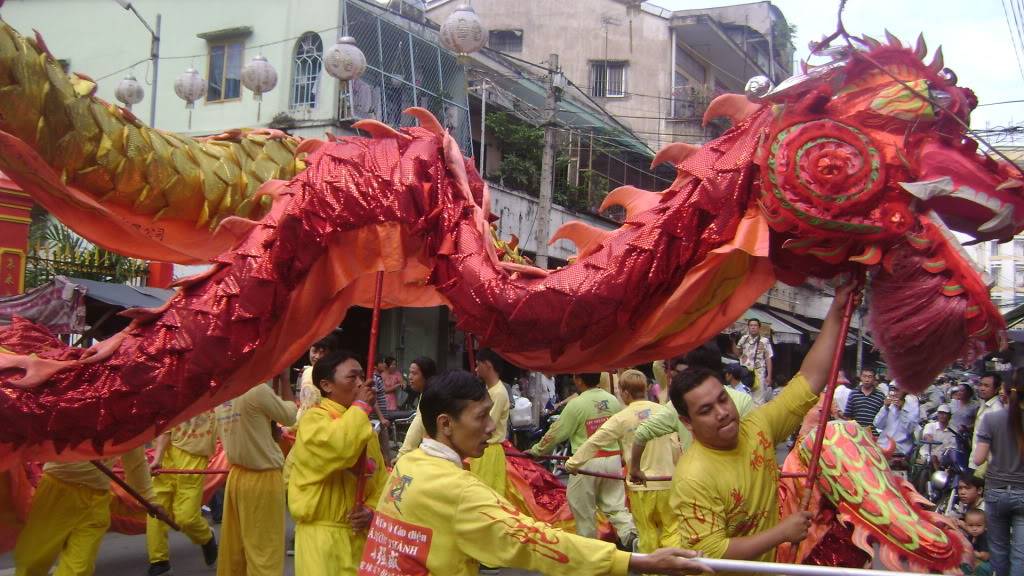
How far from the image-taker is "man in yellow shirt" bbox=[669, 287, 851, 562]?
3.03 metres

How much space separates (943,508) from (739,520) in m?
6.34

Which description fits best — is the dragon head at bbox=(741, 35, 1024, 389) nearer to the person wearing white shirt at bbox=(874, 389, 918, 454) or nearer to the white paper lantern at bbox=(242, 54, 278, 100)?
the person wearing white shirt at bbox=(874, 389, 918, 454)

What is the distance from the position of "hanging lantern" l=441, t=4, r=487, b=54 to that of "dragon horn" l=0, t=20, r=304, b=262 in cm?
447

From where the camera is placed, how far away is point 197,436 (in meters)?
6.96

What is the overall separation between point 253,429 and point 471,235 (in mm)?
2347

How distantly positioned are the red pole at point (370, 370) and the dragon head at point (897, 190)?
1675 mm

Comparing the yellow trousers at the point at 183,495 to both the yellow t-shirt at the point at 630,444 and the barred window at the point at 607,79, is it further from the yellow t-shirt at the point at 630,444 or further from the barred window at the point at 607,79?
the barred window at the point at 607,79

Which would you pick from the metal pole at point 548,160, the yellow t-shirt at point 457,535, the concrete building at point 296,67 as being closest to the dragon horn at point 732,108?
the yellow t-shirt at point 457,535

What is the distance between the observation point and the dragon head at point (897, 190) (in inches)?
110

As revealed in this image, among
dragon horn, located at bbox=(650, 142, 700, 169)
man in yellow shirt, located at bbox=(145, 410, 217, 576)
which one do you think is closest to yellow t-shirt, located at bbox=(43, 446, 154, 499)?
man in yellow shirt, located at bbox=(145, 410, 217, 576)

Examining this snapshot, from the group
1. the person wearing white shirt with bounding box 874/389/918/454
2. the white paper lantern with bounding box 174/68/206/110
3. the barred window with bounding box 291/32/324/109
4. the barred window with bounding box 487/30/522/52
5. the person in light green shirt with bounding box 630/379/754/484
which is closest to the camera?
the person in light green shirt with bounding box 630/379/754/484

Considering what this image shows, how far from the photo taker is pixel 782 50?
73.0 ft

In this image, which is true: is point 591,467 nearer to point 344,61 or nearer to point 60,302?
point 60,302

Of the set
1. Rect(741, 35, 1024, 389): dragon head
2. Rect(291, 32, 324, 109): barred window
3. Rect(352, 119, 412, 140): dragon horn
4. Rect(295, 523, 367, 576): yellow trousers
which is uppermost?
Rect(291, 32, 324, 109): barred window
